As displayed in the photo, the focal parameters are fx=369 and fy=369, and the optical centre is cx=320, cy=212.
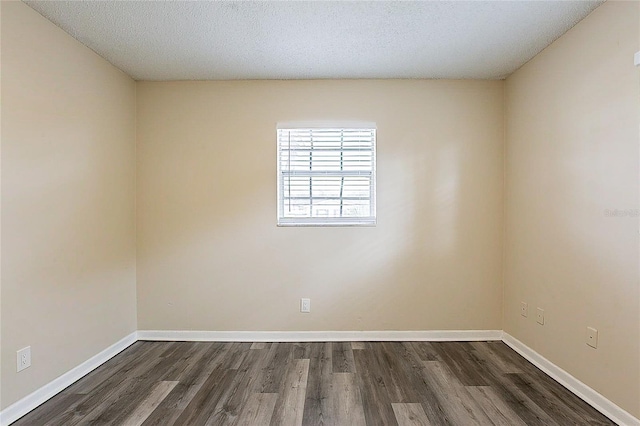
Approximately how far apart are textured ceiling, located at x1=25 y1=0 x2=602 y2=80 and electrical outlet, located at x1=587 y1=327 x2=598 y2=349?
205 cm

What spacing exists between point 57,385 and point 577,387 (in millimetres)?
3556

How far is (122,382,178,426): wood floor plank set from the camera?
2199 millimetres

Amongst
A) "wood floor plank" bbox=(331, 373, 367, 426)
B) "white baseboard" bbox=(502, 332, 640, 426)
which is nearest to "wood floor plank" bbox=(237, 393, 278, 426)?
"wood floor plank" bbox=(331, 373, 367, 426)

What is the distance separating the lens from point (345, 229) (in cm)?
355

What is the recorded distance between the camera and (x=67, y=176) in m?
2.66

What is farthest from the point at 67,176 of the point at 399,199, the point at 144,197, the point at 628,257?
the point at 628,257

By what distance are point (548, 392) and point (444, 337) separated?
1.08 metres

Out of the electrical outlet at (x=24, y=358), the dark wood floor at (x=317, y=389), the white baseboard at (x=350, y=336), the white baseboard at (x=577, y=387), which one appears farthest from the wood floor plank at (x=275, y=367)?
the white baseboard at (x=577, y=387)

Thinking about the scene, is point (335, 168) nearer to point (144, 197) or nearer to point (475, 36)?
point (475, 36)

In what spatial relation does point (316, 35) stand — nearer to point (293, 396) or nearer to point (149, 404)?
point (293, 396)

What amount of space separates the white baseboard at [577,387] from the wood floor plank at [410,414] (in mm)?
1102

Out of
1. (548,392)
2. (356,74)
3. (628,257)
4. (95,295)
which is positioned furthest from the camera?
(356,74)

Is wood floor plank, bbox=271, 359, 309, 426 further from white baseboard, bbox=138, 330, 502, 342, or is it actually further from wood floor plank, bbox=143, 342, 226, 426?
wood floor plank, bbox=143, 342, 226, 426

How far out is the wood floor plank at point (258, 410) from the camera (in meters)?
2.18
